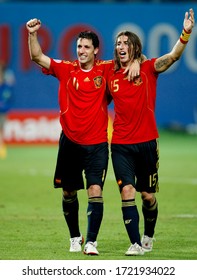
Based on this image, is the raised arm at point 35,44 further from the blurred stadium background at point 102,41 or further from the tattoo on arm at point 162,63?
the blurred stadium background at point 102,41

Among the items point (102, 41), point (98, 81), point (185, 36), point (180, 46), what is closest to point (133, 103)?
point (98, 81)

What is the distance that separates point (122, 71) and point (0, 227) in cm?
319

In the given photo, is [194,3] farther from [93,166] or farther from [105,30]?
[93,166]

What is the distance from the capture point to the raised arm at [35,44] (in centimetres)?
979

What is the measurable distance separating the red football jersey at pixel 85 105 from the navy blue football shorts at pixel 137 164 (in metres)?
0.26

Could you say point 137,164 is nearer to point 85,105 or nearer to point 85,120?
point 85,120

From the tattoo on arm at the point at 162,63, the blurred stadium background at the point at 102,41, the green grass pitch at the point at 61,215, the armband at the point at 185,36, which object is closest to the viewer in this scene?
the armband at the point at 185,36

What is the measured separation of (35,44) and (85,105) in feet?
2.70

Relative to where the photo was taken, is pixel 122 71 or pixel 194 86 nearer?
pixel 122 71

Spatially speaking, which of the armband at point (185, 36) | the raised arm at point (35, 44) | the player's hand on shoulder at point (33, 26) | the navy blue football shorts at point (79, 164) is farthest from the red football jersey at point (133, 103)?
the player's hand on shoulder at point (33, 26)

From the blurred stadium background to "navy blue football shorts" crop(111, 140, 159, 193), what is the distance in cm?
2032
